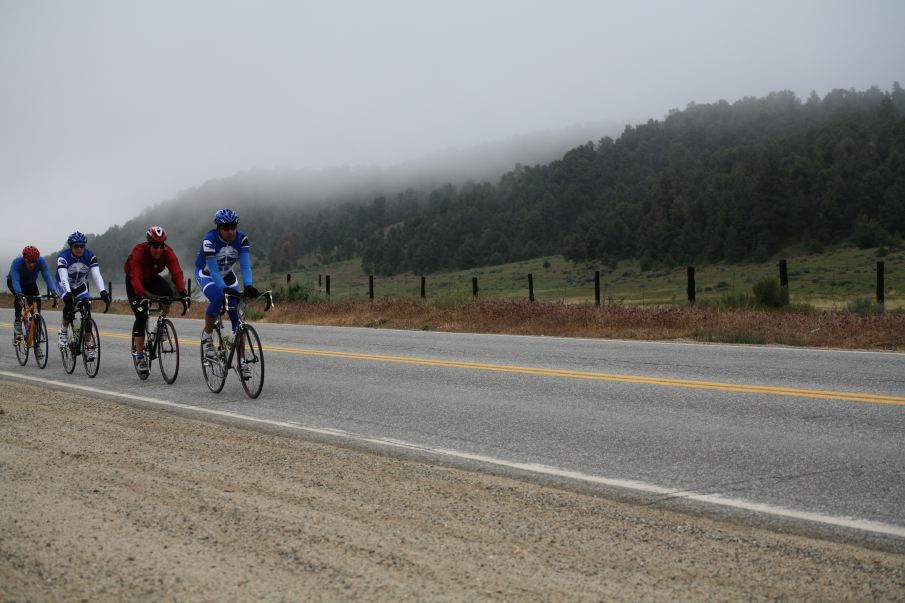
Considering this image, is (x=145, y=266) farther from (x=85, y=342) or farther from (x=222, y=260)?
(x=85, y=342)

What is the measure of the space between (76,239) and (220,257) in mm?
3514

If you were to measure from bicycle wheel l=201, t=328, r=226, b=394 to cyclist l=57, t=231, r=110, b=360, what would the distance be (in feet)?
8.28

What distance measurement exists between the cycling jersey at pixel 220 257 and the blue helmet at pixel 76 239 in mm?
3058

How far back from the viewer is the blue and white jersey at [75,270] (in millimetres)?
12180

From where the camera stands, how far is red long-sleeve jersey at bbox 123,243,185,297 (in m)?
10.8

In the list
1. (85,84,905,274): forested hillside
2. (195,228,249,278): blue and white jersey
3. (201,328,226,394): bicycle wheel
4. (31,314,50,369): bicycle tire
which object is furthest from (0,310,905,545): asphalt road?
(85,84,905,274): forested hillside

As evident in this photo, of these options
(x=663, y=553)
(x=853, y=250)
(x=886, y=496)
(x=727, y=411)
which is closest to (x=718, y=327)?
(x=727, y=411)

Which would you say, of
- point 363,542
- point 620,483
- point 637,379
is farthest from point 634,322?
point 363,542

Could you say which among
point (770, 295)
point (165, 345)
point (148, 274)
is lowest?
point (770, 295)

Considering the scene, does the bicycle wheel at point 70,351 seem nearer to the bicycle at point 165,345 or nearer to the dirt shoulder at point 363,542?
the bicycle at point 165,345

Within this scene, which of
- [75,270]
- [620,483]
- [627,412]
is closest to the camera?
[620,483]

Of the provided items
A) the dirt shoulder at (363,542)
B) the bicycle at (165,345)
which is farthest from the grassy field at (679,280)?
the dirt shoulder at (363,542)

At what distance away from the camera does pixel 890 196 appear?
92.9m

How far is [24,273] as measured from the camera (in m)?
13.4
